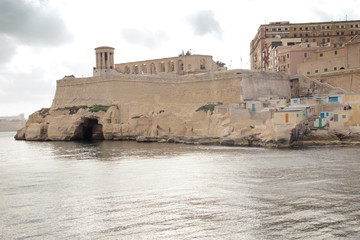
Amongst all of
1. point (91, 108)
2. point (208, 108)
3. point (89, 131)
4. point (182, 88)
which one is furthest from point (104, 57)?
point (208, 108)

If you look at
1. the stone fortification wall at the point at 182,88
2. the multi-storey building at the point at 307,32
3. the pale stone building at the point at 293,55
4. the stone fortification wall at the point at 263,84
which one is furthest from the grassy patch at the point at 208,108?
the multi-storey building at the point at 307,32

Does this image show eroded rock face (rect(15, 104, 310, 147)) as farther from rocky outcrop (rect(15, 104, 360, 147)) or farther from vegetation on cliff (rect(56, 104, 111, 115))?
vegetation on cliff (rect(56, 104, 111, 115))

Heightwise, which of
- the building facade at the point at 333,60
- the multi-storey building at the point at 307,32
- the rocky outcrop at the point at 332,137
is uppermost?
the multi-storey building at the point at 307,32

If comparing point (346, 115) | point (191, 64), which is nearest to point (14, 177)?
point (346, 115)

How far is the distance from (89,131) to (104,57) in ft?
24.2

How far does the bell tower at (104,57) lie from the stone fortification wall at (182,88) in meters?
2.46

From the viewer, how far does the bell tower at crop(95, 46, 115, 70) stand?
134 ft

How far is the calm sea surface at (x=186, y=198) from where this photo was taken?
9.87 meters

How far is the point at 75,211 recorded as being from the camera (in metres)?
11.8

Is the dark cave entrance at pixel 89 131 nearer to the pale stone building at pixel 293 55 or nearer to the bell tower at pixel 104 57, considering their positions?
the bell tower at pixel 104 57

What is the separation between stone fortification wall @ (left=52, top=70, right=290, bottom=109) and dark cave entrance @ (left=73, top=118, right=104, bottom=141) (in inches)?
74.7

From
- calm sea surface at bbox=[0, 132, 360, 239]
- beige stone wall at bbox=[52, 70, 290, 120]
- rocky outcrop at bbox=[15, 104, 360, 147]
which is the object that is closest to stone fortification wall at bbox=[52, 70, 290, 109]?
beige stone wall at bbox=[52, 70, 290, 120]

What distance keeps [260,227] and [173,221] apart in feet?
7.05

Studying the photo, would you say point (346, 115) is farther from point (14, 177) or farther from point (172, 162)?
point (14, 177)
